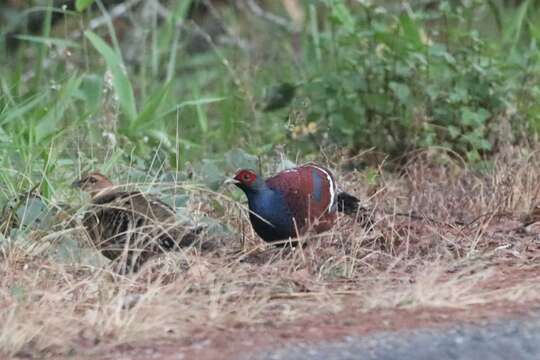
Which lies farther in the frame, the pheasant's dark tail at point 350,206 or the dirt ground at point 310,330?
the pheasant's dark tail at point 350,206

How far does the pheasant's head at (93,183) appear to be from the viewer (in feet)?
19.3

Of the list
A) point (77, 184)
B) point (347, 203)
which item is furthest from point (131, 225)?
point (347, 203)

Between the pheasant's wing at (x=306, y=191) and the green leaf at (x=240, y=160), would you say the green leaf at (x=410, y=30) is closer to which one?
the green leaf at (x=240, y=160)

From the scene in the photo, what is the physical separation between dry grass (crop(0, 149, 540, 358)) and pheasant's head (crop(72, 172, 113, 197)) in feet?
1.25

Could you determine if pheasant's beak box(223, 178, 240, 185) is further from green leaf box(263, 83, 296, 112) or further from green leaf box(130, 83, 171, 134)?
green leaf box(263, 83, 296, 112)

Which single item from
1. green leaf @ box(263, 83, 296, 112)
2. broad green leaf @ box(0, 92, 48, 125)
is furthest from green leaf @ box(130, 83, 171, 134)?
green leaf @ box(263, 83, 296, 112)

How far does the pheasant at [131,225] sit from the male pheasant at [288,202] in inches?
11.8

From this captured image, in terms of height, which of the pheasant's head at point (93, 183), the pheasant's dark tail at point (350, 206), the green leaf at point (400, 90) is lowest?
the pheasant's dark tail at point (350, 206)

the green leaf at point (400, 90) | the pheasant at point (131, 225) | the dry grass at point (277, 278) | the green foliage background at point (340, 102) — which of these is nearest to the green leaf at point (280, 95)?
the green foliage background at point (340, 102)

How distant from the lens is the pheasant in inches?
212

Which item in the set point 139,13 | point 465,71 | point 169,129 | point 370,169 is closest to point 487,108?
point 465,71

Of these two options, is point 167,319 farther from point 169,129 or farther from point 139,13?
A: point 139,13

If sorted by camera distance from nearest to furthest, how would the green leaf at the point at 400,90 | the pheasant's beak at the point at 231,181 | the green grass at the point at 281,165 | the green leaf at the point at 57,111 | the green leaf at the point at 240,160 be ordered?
the green grass at the point at 281,165, the pheasant's beak at the point at 231,181, the green leaf at the point at 240,160, the green leaf at the point at 57,111, the green leaf at the point at 400,90

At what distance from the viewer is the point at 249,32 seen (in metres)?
11.4
